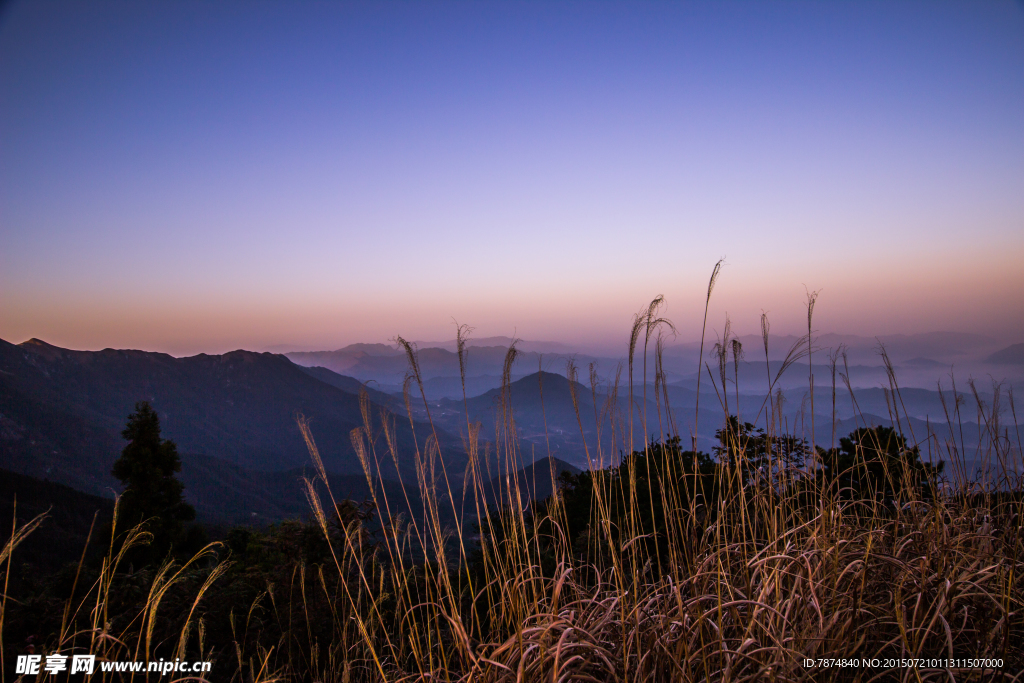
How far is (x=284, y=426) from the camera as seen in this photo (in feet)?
632

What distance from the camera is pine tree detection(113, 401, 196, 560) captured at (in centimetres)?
1664

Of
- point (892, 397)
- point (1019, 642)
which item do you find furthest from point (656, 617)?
point (892, 397)

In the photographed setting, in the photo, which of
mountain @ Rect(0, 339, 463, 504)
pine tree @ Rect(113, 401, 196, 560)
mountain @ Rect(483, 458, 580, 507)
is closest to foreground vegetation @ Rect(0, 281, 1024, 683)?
mountain @ Rect(483, 458, 580, 507)

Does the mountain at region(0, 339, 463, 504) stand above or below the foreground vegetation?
below

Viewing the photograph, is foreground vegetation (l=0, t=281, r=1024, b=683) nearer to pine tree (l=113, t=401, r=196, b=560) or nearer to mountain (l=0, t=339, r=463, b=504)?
pine tree (l=113, t=401, r=196, b=560)

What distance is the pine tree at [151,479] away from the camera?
16.6 meters

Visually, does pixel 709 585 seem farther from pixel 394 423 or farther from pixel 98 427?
pixel 98 427

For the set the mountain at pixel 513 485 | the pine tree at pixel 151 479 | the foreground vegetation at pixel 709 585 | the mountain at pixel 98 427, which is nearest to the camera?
the foreground vegetation at pixel 709 585

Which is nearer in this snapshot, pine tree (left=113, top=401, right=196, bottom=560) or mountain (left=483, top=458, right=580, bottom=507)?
mountain (left=483, top=458, right=580, bottom=507)

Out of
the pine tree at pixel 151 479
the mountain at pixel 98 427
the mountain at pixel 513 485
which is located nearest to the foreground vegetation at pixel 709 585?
the mountain at pixel 513 485

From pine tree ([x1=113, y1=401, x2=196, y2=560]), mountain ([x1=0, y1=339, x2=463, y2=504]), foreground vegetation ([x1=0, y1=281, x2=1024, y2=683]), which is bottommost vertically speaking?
mountain ([x1=0, y1=339, x2=463, y2=504])

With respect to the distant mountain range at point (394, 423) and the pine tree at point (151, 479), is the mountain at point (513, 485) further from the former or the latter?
the pine tree at point (151, 479)

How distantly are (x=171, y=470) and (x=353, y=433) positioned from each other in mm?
20124

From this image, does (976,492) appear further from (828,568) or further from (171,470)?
(171,470)
